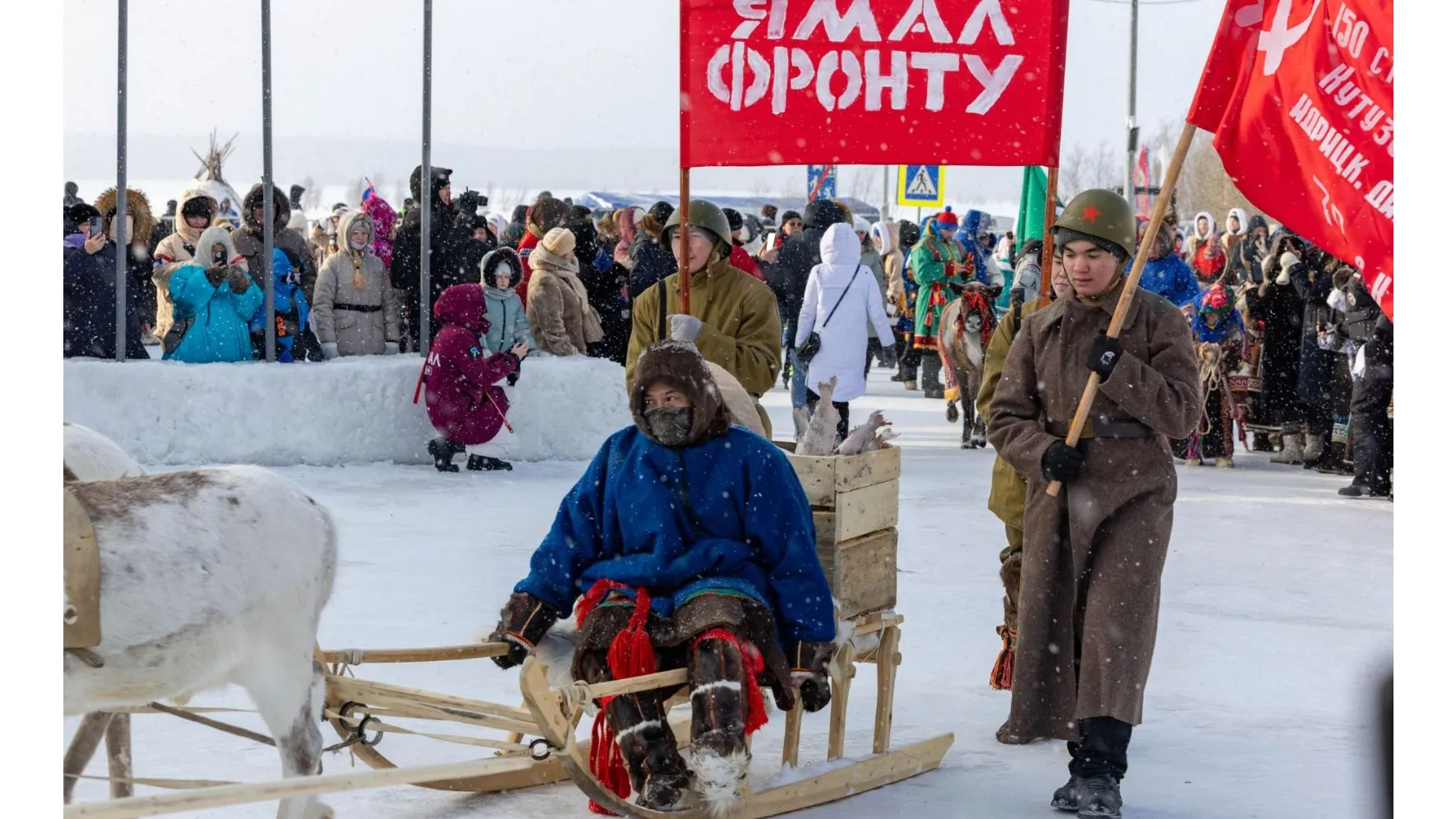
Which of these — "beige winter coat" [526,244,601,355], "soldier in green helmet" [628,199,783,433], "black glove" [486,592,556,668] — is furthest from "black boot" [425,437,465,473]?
"black glove" [486,592,556,668]

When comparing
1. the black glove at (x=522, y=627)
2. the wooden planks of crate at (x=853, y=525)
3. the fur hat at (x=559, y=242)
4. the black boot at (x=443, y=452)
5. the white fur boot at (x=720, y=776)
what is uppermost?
the fur hat at (x=559, y=242)

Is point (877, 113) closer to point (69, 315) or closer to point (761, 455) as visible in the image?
point (761, 455)

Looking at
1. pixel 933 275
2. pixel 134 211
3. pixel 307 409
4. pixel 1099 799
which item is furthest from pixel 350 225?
pixel 1099 799

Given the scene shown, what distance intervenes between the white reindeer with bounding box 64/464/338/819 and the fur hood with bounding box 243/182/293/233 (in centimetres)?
826

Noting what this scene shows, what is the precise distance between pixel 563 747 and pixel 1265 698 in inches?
120

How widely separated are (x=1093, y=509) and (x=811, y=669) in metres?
0.94

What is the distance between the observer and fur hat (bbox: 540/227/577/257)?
12648 millimetres

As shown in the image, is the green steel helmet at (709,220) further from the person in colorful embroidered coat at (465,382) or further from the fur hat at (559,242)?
the fur hat at (559,242)

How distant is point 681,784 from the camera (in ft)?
14.6

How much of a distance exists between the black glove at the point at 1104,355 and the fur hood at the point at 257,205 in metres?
8.41

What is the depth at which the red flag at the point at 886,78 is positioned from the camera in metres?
6.05

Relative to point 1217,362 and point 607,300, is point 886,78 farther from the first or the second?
point 607,300

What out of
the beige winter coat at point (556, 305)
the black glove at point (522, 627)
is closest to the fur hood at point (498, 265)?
the beige winter coat at point (556, 305)

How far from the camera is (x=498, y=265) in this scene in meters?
11.7
